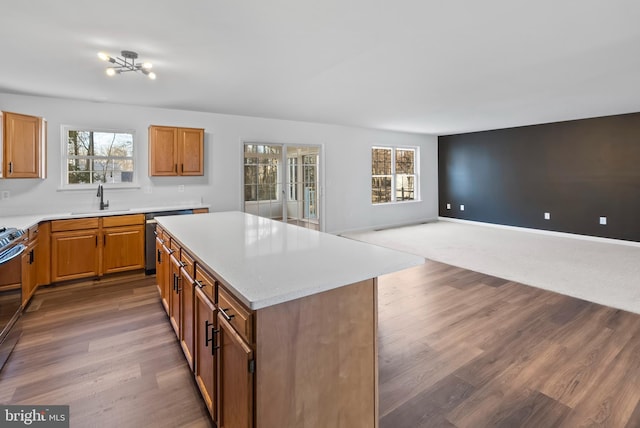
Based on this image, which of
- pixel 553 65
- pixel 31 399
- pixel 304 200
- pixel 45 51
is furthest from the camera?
pixel 304 200

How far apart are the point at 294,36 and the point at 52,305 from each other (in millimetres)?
3480

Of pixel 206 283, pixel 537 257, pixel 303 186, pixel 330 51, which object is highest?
pixel 330 51

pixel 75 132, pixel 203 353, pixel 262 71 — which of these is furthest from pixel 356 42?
pixel 75 132

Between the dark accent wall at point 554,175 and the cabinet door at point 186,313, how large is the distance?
24.1ft

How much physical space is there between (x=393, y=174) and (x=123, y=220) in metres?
6.12

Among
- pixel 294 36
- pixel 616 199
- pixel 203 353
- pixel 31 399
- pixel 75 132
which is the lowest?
pixel 31 399

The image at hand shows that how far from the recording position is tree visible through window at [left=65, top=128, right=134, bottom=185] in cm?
452

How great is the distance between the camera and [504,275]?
4227 mm

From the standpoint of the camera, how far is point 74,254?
12.9ft

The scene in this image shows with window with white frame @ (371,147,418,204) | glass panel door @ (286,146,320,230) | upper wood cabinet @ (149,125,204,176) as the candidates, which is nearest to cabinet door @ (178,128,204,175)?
upper wood cabinet @ (149,125,204,176)

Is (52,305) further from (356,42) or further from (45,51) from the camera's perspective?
(356,42)

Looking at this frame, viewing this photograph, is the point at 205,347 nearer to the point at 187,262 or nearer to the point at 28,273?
the point at 187,262

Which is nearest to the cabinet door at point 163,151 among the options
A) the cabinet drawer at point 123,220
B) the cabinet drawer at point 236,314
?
the cabinet drawer at point 123,220

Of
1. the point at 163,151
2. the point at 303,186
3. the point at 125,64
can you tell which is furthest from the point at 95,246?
the point at 303,186
